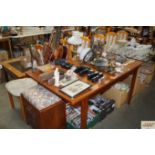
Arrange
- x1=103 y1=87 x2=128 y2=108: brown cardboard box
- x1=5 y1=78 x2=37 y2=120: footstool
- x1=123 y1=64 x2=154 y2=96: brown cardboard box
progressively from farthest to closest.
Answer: x1=123 y1=64 x2=154 y2=96: brown cardboard box < x1=103 y1=87 x2=128 y2=108: brown cardboard box < x1=5 y1=78 x2=37 y2=120: footstool

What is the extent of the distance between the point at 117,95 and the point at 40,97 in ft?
3.76

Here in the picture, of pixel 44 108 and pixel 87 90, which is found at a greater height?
pixel 87 90

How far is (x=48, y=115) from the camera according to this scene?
5.40 feet

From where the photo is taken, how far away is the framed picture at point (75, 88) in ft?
5.21

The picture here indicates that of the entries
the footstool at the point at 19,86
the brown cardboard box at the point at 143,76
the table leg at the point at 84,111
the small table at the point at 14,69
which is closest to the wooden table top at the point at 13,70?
the small table at the point at 14,69

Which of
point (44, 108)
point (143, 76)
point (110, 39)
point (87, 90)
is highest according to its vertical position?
point (110, 39)

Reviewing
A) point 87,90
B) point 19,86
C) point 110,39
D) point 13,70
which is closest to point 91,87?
point 87,90

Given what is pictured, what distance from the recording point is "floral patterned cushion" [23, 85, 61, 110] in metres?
1.63

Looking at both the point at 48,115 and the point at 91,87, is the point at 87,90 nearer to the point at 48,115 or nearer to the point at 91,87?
the point at 91,87

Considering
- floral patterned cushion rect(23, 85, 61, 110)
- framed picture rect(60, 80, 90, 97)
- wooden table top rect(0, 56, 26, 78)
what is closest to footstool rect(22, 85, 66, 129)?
floral patterned cushion rect(23, 85, 61, 110)

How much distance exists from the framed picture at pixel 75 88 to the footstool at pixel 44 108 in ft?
0.46

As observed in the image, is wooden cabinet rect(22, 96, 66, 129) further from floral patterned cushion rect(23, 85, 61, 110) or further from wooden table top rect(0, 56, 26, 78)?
wooden table top rect(0, 56, 26, 78)
